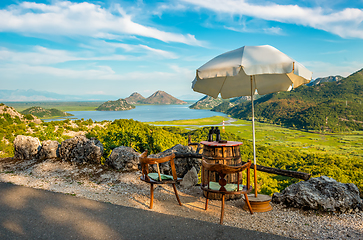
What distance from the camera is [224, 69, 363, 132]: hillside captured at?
296 ft

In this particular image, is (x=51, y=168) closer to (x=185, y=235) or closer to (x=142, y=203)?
(x=142, y=203)

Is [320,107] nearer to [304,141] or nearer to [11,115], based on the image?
[304,141]

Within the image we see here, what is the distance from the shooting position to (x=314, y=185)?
13.3 ft

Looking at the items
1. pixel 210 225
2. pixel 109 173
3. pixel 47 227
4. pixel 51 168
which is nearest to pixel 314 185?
pixel 210 225

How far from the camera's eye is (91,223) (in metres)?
3.27

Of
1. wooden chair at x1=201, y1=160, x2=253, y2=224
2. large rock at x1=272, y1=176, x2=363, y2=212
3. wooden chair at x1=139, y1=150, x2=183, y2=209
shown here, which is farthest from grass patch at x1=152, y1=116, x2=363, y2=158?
wooden chair at x1=201, y1=160, x2=253, y2=224

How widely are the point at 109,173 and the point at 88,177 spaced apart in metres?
0.53

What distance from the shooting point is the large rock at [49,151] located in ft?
24.3

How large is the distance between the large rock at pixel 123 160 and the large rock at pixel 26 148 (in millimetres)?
3195

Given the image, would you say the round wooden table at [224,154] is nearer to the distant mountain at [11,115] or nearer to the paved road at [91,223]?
the paved road at [91,223]

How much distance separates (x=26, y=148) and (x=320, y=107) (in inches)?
4191

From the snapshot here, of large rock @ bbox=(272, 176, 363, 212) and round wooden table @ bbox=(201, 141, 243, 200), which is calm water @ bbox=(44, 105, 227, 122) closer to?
round wooden table @ bbox=(201, 141, 243, 200)

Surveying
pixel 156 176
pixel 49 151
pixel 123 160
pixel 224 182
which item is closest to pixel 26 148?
pixel 49 151

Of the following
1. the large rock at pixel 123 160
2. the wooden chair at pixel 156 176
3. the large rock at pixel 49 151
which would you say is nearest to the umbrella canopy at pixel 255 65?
the wooden chair at pixel 156 176
